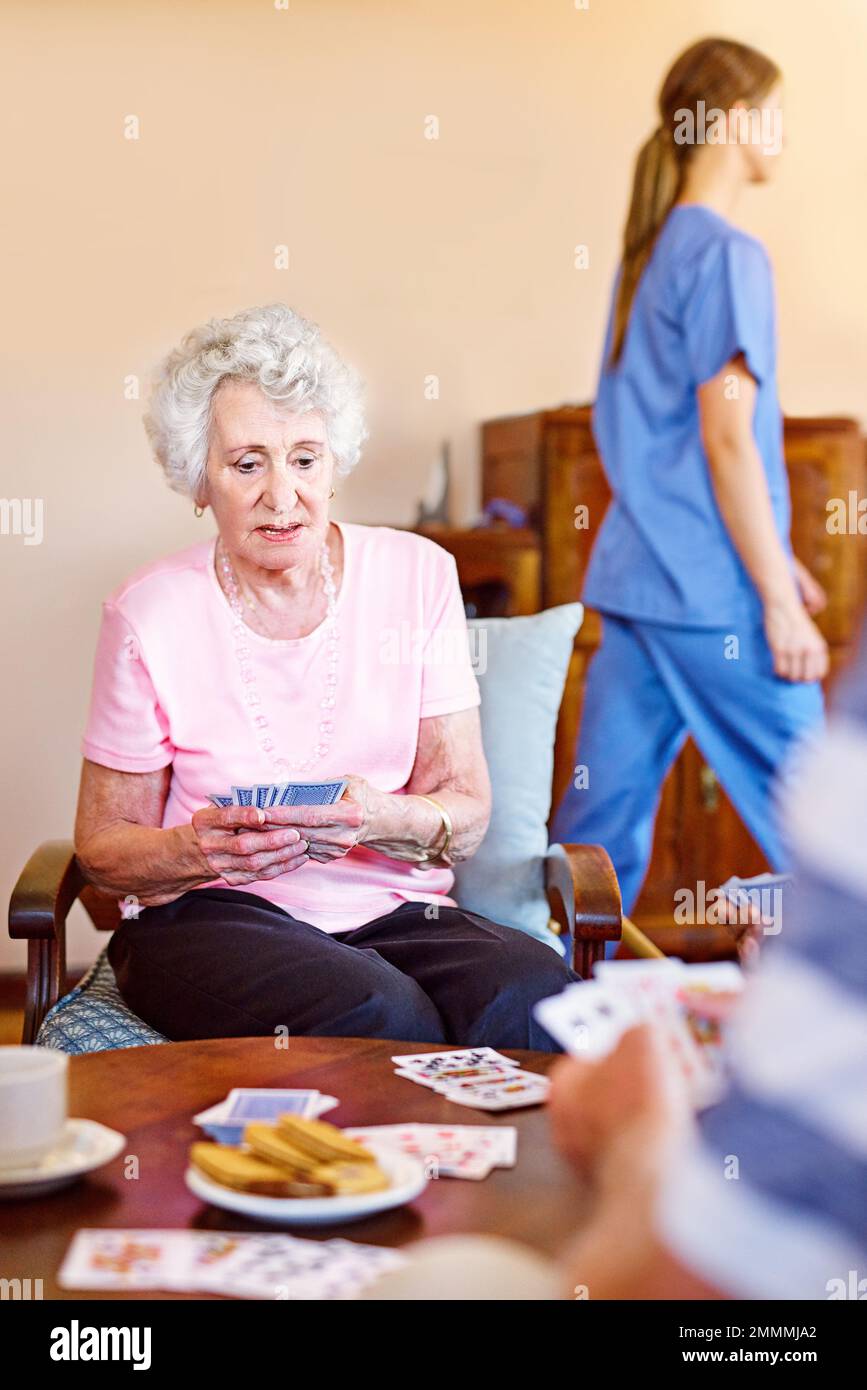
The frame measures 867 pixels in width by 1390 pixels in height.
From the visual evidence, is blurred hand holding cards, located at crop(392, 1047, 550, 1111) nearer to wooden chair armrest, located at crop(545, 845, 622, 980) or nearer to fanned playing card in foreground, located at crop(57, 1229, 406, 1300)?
fanned playing card in foreground, located at crop(57, 1229, 406, 1300)

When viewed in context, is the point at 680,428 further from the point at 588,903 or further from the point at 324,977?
the point at 324,977

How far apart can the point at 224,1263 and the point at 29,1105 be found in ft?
0.70

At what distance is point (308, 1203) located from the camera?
3.47 ft

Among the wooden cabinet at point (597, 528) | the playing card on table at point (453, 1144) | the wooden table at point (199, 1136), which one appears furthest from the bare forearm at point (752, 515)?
the playing card on table at point (453, 1144)

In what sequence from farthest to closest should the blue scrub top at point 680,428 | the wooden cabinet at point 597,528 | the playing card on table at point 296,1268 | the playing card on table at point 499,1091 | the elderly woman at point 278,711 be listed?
the wooden cabinet at point 597,528
the blue scrub top at point 680,428
the elderly woman at point 278,711
the playing card on table at point 499,1091
the playing card on table at point 296,1268

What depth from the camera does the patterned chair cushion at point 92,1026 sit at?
1.78m

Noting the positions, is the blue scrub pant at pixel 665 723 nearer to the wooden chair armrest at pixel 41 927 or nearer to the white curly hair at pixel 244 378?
the white curly hair at pixel 244 378

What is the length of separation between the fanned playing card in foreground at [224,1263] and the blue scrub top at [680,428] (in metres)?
2.24

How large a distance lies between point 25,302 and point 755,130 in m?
1.69

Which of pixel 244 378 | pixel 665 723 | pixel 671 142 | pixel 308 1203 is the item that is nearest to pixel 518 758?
pixel 244 378

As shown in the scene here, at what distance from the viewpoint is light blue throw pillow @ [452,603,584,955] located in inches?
86.0

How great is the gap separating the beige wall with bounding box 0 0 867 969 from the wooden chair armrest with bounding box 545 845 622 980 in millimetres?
1691

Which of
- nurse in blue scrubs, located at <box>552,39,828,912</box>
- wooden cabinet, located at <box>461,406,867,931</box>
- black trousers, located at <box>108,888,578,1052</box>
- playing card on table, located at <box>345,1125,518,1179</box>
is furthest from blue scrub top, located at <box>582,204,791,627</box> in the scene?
playing card on table, located at <box>345,1125,518,1179</box>
